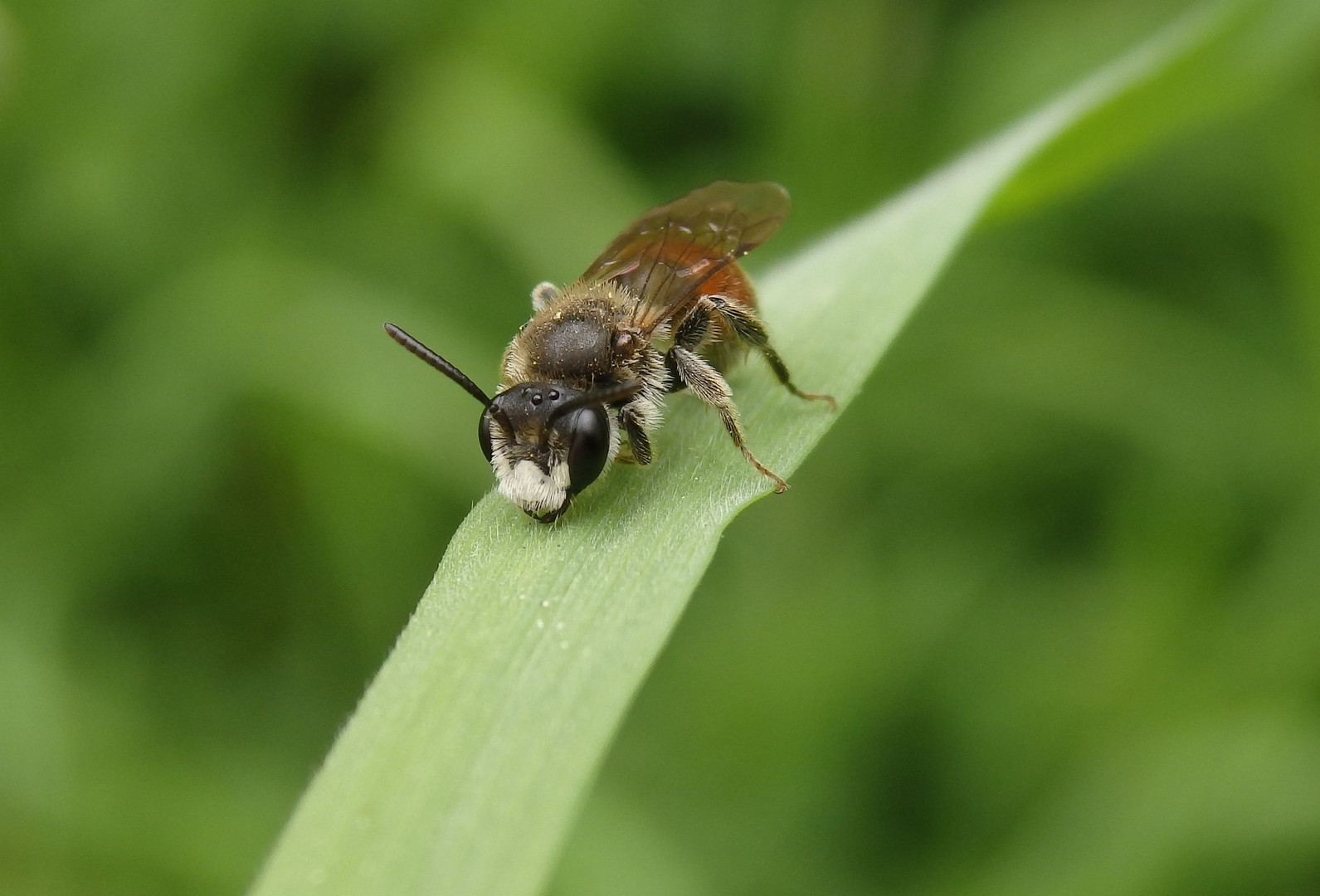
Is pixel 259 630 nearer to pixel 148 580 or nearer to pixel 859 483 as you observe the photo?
pixel 148 580

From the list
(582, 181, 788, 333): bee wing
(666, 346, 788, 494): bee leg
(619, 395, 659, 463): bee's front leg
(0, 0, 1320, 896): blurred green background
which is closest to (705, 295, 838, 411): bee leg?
(582, 181, 788, 333): bee wing

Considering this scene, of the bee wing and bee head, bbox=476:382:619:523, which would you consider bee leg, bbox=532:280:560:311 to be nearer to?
the bee wing

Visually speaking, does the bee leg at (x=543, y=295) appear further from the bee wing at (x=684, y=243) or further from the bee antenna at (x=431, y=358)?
the bee antenna at (x=431, y=358)

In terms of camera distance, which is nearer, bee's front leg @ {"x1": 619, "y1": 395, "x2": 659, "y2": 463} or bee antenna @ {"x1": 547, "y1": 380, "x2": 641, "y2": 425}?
bee antenna @ {"x1": 547, "y1": 380, "x2": 641, "y2": 425}

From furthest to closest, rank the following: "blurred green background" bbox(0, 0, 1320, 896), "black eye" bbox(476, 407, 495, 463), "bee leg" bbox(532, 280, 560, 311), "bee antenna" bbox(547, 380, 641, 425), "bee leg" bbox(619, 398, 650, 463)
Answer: "blurred green background" bbox(0, 0, 1320, 896) → "bee leg" bbox(532, 280, 560, 311) → "bee leg" bbox(619, 398, 650, 463) → "black eye" bbox(476, 407, 495, 463) → "bee antenna" bbox(547, 380, 641, 425)

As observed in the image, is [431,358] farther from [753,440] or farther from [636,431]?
[753,440]

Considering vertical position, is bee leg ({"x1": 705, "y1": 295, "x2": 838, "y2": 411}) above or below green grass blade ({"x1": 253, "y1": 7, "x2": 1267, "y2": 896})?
above

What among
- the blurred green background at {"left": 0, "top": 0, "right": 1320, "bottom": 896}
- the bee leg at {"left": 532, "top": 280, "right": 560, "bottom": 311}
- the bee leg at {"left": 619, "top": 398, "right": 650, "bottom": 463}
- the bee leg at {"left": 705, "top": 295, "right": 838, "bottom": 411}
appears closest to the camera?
the bee leg at {"left": 619, "top": 398, "right": 650, "bottom": 463}
